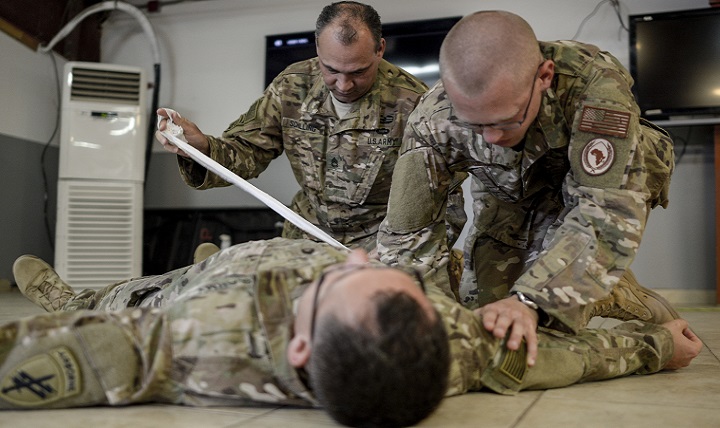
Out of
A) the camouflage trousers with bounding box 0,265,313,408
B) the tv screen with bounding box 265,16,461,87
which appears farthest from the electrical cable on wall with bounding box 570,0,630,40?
the camouflage trousers with bounding box 0,265,313,408

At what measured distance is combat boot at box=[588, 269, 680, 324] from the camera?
206 cm

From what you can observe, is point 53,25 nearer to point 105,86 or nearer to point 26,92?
point 26,92

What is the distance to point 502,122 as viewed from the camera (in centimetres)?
157

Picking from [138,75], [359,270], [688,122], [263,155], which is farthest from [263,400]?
[138,75]

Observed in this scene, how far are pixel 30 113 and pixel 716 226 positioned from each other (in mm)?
4340

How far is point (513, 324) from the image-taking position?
4.56ft

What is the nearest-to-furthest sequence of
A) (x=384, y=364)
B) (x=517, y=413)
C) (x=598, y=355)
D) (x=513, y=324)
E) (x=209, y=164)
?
(x=384, y=364) → (x=517, y=413) → (x=513, y=324) → (x=598, y=355) → (x=209, y=164)

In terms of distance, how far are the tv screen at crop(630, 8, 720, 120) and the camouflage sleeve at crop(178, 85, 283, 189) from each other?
2.43 metres

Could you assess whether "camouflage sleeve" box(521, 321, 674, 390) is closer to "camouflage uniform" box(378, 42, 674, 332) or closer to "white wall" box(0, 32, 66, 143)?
"camouflage uniform" box(378, 42, 674, 332)

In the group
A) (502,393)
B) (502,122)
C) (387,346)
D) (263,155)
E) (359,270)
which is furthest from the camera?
(263,155)

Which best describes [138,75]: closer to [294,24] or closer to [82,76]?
[82,76]

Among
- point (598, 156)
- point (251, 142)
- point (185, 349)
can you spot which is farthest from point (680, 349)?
point (251, 142)

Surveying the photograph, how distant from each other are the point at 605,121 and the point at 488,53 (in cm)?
31

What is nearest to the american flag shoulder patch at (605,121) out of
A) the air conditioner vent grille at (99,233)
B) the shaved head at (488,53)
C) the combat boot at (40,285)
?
the shaved head at (488,53)
